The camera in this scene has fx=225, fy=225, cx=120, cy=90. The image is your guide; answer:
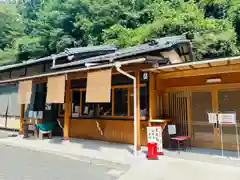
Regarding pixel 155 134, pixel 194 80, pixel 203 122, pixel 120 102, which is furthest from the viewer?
pixel 120 102

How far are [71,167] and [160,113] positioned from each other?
351cm

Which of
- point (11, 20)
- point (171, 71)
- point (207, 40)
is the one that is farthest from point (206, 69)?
point (11, 20)

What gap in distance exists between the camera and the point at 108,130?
8633mm

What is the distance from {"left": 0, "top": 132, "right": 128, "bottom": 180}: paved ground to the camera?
192 inches

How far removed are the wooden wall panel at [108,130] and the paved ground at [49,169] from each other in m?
2.23

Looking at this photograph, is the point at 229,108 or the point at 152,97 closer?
the point at 229,108

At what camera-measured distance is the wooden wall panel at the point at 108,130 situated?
315 inches

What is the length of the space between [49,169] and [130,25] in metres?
16.4

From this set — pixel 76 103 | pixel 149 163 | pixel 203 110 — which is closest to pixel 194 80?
pixel 203 110

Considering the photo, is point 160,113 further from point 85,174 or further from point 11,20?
point 11,20

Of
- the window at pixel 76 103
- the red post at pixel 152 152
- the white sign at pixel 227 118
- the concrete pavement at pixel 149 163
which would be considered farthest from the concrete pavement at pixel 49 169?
the white sign at pixel 227 118

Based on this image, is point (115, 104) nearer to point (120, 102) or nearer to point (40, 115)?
point (120, 102)

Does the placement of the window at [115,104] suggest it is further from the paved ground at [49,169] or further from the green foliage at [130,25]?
the green foliage at [130,25]

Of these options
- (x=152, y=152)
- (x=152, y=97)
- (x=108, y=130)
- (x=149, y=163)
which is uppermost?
(x=152, y=97)
